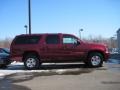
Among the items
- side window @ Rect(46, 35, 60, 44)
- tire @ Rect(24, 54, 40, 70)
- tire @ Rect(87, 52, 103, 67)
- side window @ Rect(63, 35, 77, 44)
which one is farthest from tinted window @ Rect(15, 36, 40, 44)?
tire @ Rect(87, 52, 103, 67)

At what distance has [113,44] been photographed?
7719 centimetres

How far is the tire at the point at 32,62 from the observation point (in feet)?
61.6

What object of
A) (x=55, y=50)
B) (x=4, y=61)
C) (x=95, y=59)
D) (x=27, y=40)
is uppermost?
(x=27, y=40)

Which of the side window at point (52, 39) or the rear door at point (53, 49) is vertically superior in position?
the side window at point (52, 39)

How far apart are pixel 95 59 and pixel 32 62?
142 inches

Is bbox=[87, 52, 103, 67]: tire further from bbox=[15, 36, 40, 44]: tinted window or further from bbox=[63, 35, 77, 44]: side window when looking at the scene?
bbox=[15, 36, 40, 44]: tinted window

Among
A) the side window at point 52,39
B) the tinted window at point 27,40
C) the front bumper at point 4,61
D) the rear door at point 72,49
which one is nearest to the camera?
the rear door at point 72,49

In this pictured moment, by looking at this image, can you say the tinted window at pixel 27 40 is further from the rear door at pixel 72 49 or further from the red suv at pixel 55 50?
the rear door at pixel 72 49

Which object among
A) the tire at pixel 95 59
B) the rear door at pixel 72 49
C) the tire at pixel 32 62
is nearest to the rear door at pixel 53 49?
the rear door at pixel 72 49

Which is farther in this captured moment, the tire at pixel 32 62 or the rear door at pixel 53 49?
the tire at pixel 32 62

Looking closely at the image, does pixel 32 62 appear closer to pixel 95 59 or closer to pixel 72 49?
pixel 72 49

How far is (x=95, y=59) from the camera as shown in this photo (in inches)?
738

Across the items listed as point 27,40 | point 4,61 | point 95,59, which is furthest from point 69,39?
point 4,61

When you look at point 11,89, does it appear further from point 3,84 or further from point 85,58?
point 85,58
